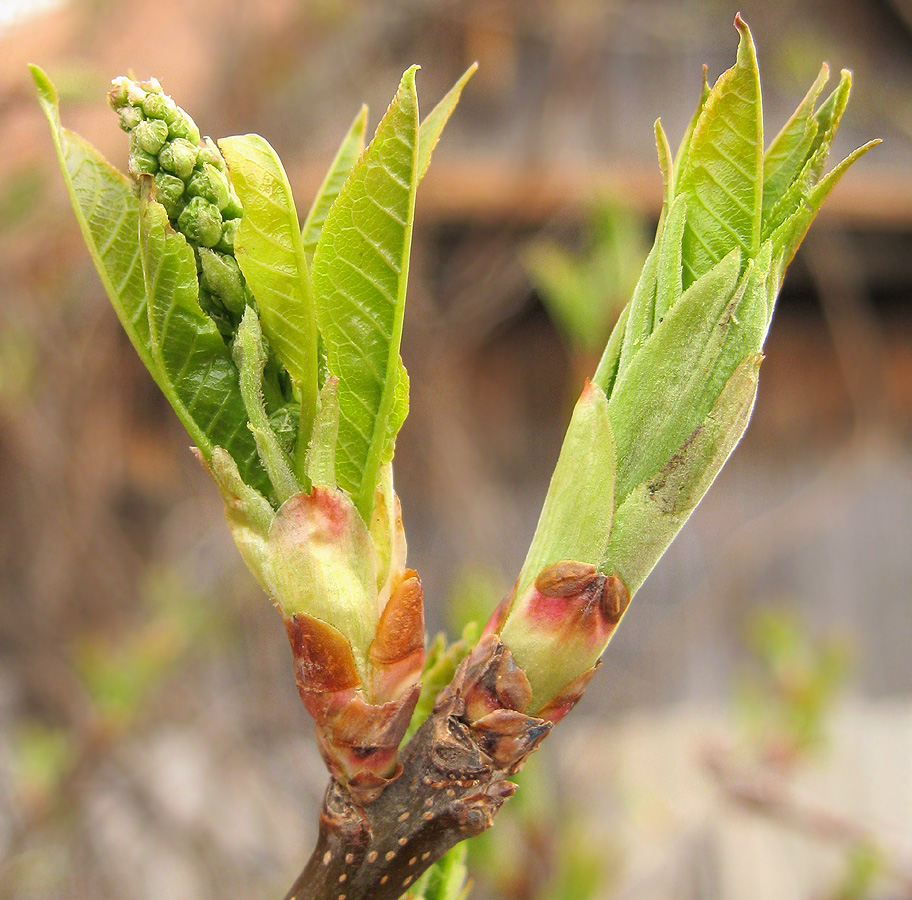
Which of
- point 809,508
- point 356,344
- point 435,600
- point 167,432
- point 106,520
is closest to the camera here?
point 356,344

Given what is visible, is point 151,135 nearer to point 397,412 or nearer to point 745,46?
point 397,412

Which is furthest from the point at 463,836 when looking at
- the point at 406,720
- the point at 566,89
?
the point at 566,89

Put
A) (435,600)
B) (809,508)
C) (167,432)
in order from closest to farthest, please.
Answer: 1. (167,432)
2. (435,600)
3. (809,508)

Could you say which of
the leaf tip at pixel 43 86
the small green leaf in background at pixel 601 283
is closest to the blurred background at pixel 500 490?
the small green leaf in background at pixel 601 283

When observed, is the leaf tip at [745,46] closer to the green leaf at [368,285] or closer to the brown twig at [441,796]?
the green leaf at [368,285]

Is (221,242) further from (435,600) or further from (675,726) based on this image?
(675,726)

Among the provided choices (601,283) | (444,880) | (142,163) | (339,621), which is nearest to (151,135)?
(142,163)

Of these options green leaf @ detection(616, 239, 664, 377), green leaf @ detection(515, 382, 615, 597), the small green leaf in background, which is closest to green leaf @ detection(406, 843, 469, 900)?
green leaf @ detection(515, 382, 615, 597)

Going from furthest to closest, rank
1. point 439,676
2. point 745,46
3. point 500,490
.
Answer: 1. point 500,490
2. point 439,676
3. point 745,46
